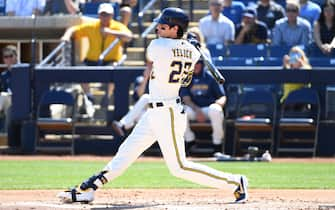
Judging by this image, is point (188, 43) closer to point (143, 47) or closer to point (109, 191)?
point (109, 191)

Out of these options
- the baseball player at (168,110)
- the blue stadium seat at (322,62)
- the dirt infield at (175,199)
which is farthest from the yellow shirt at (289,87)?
the baseball player at (168,110)

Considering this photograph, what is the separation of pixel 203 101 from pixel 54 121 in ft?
8.08

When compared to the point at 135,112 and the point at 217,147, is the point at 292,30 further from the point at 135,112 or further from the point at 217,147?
the point at 135,112

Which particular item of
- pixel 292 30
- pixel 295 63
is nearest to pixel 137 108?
pixel 295 63

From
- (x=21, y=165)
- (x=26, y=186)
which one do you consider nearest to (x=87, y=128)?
(x=21, y=165)

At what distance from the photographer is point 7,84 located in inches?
592

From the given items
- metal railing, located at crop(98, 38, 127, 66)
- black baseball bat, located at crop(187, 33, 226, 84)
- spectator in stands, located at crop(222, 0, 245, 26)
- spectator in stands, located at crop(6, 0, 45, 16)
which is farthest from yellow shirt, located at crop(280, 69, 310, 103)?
black baseball bat, located at crop(187, 33, 226, 84)

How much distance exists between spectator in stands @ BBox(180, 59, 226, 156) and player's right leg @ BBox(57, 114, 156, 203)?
593 cm

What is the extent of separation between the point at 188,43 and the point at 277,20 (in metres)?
8.16

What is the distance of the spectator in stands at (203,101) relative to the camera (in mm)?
13648

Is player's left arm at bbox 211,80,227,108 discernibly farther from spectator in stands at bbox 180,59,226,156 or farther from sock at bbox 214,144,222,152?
sock at bbox 214,144,222,152

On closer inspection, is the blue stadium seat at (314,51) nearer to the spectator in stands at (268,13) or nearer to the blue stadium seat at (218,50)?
the spectator in stands at (268,13)

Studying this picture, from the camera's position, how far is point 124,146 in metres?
7.69

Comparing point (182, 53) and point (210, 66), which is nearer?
point (182, 53)
